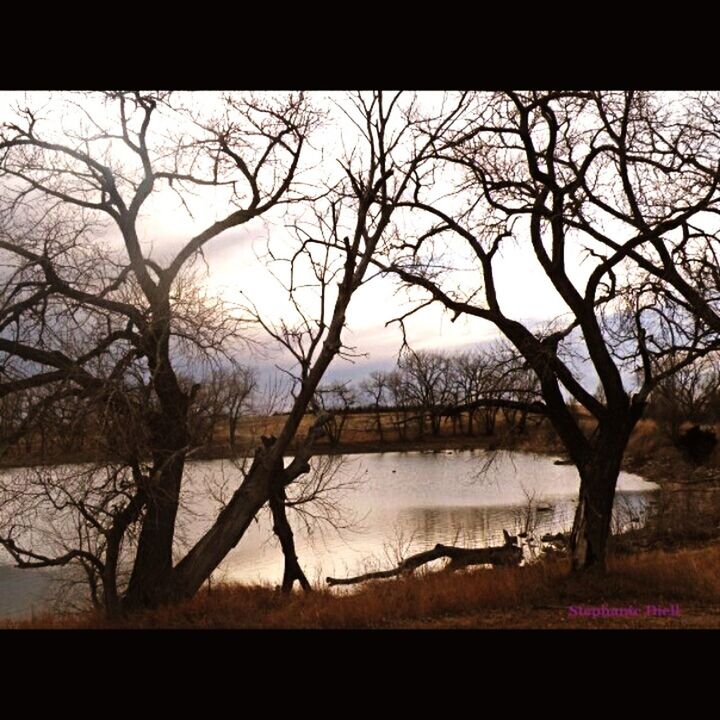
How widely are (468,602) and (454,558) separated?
10.2 ft

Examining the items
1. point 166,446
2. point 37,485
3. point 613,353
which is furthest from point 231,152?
point 613,353

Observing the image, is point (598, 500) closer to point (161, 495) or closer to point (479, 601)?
point (479, 601)

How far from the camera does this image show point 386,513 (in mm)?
14547

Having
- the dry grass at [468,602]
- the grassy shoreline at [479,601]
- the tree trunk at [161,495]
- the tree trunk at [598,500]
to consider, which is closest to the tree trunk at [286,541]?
the grassy shoreline at [479,601]

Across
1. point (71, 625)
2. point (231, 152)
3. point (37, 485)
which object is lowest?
point (71, 625)

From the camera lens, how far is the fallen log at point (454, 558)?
1115 cm

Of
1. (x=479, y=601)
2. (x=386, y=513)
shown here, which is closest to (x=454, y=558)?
(x=386, y=513)

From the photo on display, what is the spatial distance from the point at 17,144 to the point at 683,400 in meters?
11.1

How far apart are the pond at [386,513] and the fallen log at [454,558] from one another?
1.74 ft

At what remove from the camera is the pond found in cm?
1128

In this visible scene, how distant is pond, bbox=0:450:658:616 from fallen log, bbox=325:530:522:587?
0.53 m

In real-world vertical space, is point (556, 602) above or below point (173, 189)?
below
